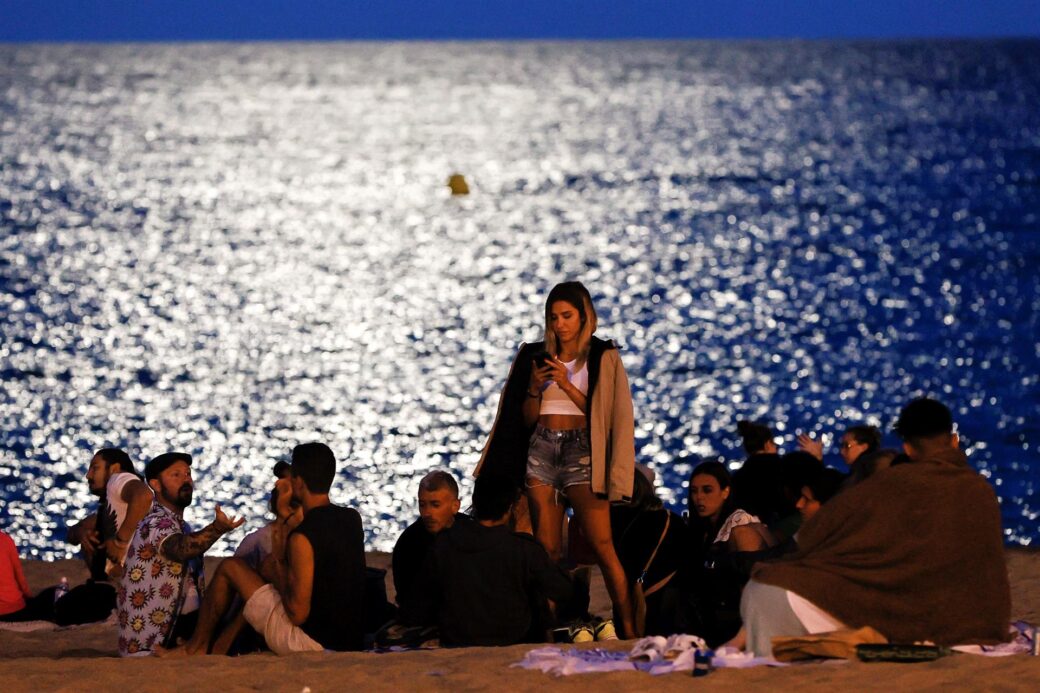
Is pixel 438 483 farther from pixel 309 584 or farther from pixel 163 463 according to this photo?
pixel 163 463

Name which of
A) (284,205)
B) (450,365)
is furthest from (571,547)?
(284,205)

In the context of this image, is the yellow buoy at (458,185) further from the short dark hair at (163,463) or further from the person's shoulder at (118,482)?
the short dark hair at (163,463)

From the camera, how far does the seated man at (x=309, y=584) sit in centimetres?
927

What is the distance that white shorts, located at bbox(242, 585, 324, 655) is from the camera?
9.35 m

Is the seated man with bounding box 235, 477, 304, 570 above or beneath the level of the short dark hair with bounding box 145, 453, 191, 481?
beneath

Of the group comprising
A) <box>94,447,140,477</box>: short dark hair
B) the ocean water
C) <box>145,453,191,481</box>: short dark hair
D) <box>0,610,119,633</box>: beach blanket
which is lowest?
<box>0,610,119,633</box>: beach blanket

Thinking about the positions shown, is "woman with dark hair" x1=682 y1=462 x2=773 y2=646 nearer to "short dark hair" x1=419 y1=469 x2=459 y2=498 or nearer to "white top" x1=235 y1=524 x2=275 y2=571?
"short dark hair" x1=419 y1=469 x2=459 y2=498

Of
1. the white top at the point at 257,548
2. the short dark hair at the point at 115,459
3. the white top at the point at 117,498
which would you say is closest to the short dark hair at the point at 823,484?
the white top at the point at 257,548

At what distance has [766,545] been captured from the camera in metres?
9.53

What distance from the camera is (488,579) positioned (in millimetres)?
9414

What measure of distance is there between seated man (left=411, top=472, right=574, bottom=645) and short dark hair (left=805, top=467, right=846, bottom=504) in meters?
1.52

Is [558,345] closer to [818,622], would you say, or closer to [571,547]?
[571,547]

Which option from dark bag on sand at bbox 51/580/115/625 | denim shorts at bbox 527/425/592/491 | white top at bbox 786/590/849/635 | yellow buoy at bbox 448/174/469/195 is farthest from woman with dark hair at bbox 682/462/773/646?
yellow buoy at bbox 448/174/469/195

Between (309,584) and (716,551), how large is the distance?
7.91 ft
